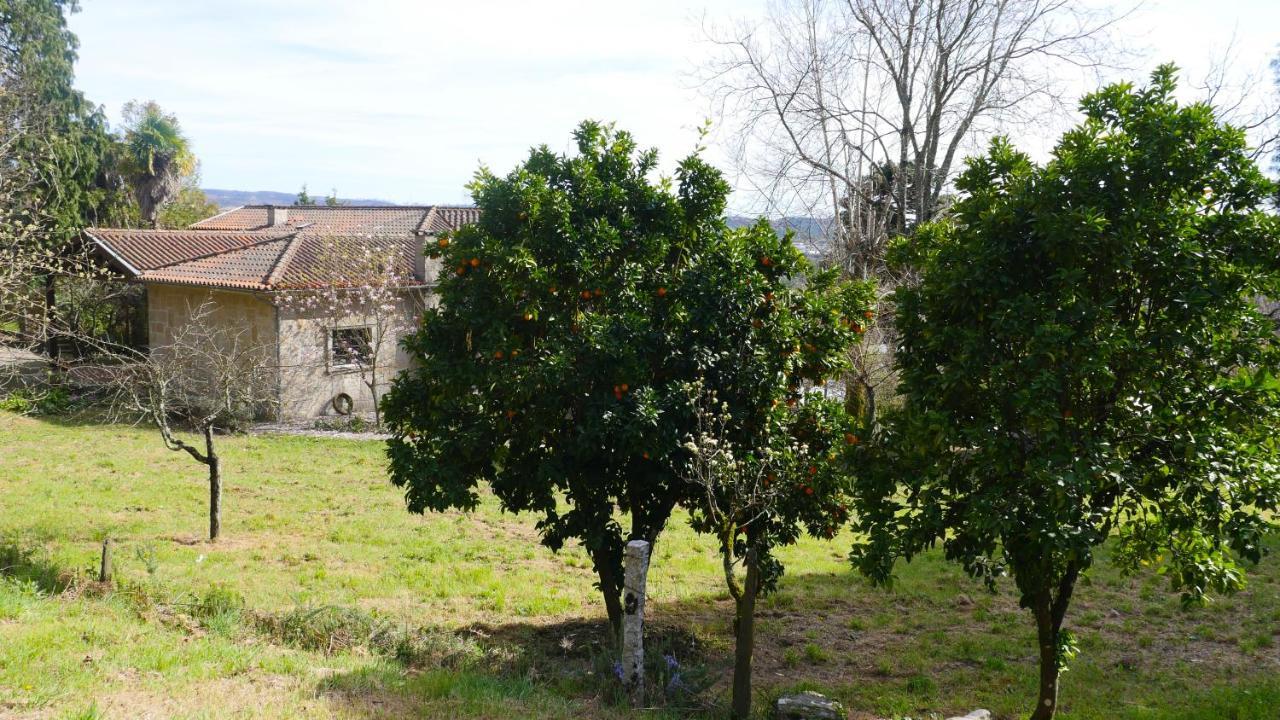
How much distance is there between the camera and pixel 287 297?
70.2 feet

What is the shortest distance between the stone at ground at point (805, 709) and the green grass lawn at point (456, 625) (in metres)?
1.04

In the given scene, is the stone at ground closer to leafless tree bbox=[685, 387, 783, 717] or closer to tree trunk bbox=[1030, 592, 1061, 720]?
leafless tree bbox=[685, 387, 783, 717]

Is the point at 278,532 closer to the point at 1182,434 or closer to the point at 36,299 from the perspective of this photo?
the point at 1182,434

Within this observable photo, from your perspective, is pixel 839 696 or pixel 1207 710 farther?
pixel 839 696

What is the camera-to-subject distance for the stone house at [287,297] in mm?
21859

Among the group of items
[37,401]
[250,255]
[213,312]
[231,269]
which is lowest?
[37,401]

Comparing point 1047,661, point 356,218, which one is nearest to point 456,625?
point 1047,661

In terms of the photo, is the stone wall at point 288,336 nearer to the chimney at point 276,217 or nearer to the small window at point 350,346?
the small window at point 350,346

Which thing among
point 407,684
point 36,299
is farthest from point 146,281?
point 407,684

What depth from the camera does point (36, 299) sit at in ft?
77.7

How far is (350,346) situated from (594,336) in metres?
17.5

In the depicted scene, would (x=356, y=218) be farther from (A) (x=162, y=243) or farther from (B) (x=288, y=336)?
(B) (x=288, y=336)

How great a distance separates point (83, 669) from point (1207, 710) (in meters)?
8.64

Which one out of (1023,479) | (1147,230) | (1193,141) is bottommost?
(1023,479)
